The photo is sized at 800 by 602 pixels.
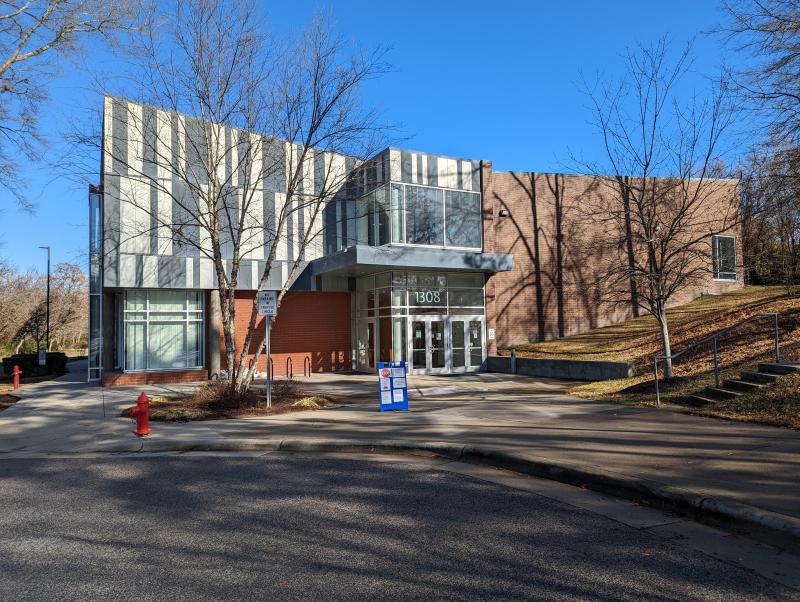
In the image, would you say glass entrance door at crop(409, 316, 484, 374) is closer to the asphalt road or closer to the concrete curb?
the concrete curb

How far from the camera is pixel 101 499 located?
6660 millimetres

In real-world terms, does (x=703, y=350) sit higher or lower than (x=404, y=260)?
lower

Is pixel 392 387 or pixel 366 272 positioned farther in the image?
pixel 366 272

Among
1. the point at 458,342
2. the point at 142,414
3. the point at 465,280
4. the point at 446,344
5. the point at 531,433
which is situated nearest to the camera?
the point at 531,433

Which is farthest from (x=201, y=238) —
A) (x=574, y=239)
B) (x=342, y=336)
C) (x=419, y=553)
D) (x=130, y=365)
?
(x=419, y=553)

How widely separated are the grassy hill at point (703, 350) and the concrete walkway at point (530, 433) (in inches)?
33.7

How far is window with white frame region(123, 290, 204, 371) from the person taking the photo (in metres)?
22.5

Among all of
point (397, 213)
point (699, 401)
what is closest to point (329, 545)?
point (699, 401)

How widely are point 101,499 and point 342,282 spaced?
65.3 feet

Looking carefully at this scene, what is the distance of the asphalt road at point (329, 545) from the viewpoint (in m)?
4.06

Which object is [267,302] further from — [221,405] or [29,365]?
[29,365]

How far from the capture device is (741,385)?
475 inches

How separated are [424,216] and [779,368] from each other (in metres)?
14.8

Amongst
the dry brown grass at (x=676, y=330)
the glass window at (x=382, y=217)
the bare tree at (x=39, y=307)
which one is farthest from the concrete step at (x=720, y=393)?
the bare tree at (x=39, y=307)
